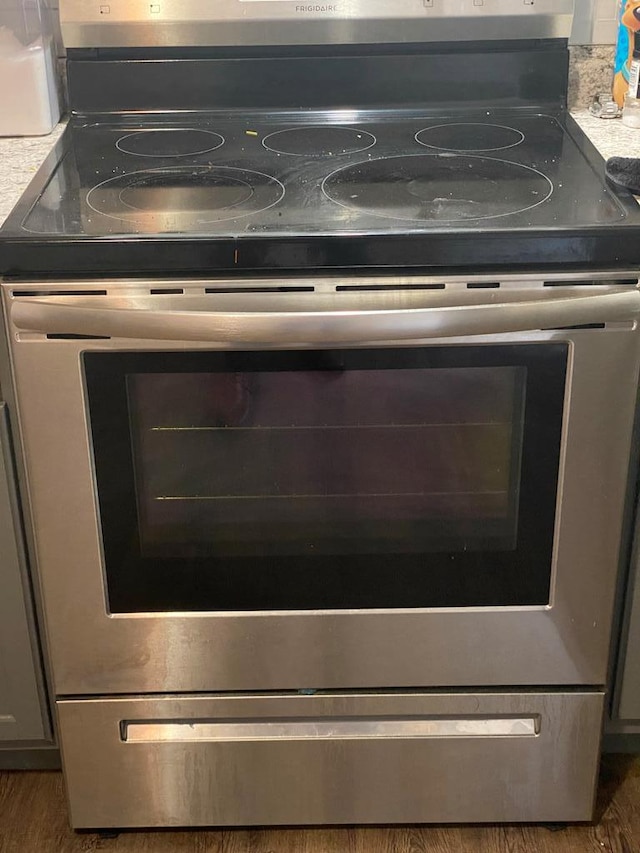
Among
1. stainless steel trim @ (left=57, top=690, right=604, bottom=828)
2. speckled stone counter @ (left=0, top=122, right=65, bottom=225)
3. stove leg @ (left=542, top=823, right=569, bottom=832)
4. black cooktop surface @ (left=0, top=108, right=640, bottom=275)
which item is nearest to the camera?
black cooktop surface @ (left=0, top=108, right=640, bottom=275)

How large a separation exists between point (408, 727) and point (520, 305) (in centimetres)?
69

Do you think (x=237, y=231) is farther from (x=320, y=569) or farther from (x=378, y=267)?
(x=320, y=569)

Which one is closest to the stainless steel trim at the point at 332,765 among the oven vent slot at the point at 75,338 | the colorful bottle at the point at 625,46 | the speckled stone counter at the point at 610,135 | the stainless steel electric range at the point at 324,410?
the stainless steel electric range at the point at 324,410

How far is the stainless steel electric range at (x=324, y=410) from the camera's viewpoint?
1.26m

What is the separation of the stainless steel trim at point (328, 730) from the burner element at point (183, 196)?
0.77 m

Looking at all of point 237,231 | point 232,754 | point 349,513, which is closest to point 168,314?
point 237,231

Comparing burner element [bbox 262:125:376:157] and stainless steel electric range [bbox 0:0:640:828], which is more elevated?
burner element [bbox 262:125:376:157]

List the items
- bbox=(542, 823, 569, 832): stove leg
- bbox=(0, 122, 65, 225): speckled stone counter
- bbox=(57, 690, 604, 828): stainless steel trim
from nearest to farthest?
1. bbox=(0, 122, 65, 225): speckled stone counter
2. bbox=(57, 690, 604, 828): stainless steel trim
3. bbox=(542, 823, 569, 832): stove leg

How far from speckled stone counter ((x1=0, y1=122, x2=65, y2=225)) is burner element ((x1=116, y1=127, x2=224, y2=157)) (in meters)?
0.13

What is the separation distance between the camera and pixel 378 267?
1.26 meters

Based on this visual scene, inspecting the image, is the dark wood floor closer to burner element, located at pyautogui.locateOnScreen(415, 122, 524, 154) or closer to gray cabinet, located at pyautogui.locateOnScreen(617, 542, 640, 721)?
gray cabinet, located at pyautogui.locateOnScreen(617, 542, 640, 721)

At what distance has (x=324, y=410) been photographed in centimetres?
135

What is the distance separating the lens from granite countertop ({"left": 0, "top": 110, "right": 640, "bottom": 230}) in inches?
57.4

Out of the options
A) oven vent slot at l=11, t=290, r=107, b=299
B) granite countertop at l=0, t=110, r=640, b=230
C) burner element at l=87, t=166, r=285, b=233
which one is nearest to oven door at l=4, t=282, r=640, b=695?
oven vent slot at l=11, t=290, r=107, b=299
